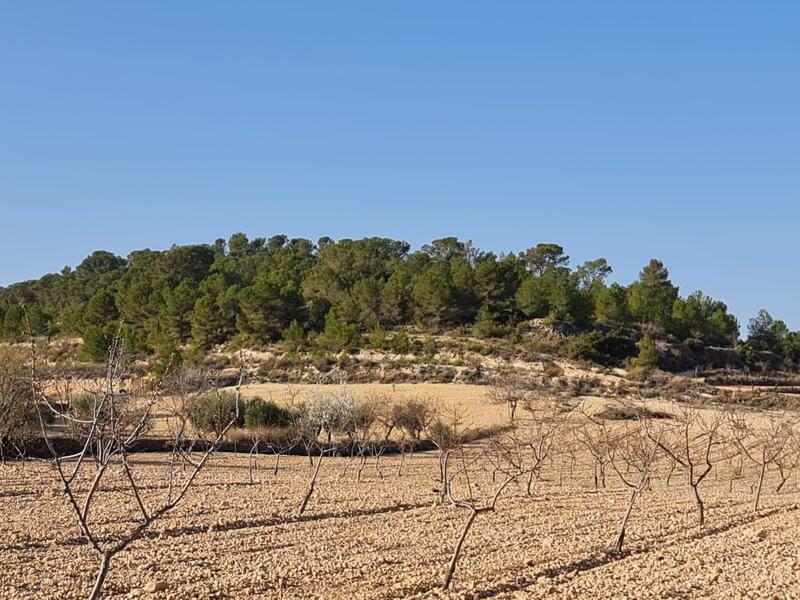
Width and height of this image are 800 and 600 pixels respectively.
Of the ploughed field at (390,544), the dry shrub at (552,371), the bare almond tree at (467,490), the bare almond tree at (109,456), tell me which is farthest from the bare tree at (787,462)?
the dry shrub at (552,371)

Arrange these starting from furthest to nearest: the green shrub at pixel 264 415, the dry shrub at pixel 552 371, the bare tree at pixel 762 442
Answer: the dry shrub at pixel 552 371 < the green shrub at pixel 264 415 < the bare tree at pixel 762 442

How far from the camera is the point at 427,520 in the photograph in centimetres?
1648

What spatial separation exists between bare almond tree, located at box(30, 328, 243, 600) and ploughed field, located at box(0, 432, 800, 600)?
0.44 metres

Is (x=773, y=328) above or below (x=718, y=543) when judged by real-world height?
above

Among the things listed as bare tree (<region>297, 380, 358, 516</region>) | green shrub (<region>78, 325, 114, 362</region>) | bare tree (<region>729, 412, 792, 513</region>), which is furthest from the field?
green shrub (<region>78, 325, 114, 362</region>)

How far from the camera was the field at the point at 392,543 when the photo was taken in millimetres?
10883

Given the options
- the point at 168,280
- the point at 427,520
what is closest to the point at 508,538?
the point at 427,520

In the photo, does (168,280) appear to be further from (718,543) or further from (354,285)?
(718,543)

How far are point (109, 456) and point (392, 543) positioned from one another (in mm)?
7213

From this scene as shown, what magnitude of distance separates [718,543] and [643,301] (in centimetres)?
6092

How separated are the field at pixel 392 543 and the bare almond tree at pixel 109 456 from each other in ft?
1.38

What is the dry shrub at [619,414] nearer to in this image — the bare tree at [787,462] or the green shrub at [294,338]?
the bare tree at [787,462]

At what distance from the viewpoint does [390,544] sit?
13.9m

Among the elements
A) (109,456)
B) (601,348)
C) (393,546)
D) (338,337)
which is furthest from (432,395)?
(109,456)
